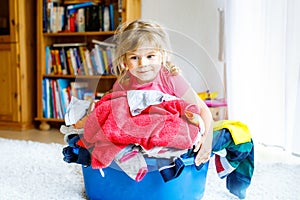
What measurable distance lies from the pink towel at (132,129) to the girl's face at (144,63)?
11 cm

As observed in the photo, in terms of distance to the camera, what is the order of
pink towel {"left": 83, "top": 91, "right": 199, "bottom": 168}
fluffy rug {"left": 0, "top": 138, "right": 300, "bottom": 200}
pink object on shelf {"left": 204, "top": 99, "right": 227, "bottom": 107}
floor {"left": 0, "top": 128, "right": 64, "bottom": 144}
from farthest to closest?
floor {"left": 0, "top": 128, "right": 64, "bottom": 144}, pink object on shelf {"left": 204, "top": 99, "right": 227, "bottom": 107}, fluffy rug {"left": 0, "top": 138, "right": 300, "bottom": 200}, pink towel {"left": 83, "top": 91, "right": 199, "bottom": 168}

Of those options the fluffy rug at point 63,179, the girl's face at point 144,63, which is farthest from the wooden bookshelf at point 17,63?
the girl's face at point 144,63

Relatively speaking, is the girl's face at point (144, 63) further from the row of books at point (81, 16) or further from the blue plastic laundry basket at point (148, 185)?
the row of books at point (81, 16)

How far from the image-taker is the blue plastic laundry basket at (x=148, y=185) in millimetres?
919

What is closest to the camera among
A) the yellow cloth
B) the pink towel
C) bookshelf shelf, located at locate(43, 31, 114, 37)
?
the pink towel

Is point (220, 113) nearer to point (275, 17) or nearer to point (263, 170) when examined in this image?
point (263, 170)

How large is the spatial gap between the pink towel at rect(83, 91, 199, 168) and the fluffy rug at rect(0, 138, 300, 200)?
0.27 metres

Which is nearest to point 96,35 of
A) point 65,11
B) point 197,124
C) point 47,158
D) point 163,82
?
point 65,11

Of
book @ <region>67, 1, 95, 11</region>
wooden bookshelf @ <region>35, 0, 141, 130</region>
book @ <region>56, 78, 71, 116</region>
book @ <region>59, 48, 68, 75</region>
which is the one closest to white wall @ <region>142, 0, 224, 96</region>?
wooden bookshelf @ <region>35, 0, 141, 130</region>

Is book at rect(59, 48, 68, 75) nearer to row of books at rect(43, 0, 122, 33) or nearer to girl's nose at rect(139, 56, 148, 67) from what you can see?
row of books at rect(43, 0, 122, 33)

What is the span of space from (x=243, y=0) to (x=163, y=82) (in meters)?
0.88

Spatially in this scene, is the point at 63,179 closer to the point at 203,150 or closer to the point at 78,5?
the point at 203,150

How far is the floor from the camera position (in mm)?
2034

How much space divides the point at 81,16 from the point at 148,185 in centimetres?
157
